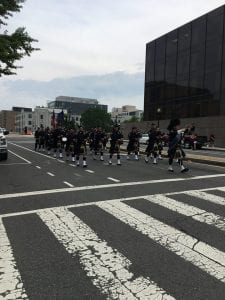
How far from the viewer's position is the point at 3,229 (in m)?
7.27

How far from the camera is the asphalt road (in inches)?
187

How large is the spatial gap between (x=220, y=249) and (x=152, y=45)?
60114 mm

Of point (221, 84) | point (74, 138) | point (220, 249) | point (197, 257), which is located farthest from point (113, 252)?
point (221, 84)

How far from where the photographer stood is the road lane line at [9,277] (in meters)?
4.59

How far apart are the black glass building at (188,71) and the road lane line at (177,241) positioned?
140 feet

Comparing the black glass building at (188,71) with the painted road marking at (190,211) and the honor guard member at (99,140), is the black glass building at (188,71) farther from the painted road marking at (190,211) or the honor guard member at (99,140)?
the painted road marking at (190,211)

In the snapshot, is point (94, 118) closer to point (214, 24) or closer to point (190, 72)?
point (190, 72)

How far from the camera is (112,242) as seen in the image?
21.1ft

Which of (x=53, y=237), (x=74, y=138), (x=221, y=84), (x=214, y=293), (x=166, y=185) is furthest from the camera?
(x=221, y=84)

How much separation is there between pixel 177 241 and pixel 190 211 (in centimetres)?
227

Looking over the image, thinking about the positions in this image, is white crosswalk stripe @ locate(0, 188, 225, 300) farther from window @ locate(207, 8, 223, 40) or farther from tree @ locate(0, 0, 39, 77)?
window @ locate(207, 8, 223, 40)

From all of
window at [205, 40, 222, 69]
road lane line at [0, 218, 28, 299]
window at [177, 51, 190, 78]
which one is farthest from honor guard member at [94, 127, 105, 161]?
window at [177, 51, 190, 78]

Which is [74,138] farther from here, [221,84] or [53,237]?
[221,84]

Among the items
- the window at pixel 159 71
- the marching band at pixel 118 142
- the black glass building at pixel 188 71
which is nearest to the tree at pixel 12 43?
the marching band at pixel 118 142
